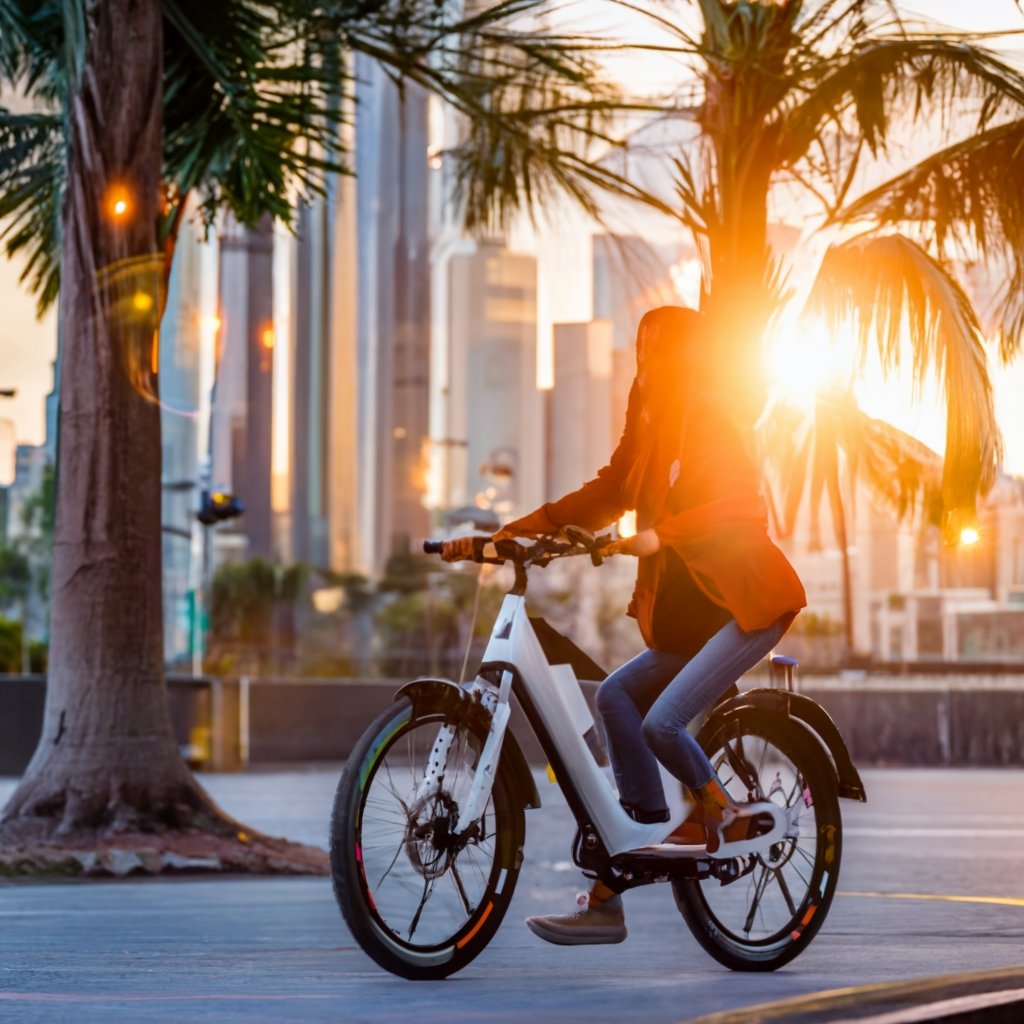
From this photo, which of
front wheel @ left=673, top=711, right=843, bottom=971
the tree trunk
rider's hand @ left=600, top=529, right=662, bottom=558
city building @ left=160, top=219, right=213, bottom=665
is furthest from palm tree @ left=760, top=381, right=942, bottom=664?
city building @ left=160, top=219, right=213, bottom=665

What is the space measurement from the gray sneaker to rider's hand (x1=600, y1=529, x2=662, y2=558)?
2.77 feet

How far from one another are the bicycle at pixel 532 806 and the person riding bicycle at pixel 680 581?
0.07m

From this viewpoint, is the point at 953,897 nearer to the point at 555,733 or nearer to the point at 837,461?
the point at 837,461

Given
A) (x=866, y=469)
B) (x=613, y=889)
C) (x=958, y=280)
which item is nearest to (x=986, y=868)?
(x=866, y=469)

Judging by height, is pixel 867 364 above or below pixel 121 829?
above

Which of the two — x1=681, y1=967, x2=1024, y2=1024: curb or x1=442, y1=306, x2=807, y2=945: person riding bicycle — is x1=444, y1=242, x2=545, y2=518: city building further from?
x1=681, y1=967, x2=1024, y2=1024: curb

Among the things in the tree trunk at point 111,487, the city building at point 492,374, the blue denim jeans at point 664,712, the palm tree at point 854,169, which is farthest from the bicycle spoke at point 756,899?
the city building at point 492,374

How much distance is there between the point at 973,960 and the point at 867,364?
17.8 feet

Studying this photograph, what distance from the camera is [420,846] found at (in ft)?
15.1

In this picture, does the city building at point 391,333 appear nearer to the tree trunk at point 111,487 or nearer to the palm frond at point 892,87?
the palm frond at point 892,87

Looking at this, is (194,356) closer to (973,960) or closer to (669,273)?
(669,273)

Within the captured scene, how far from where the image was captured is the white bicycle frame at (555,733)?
471 cm

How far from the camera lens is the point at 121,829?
998 cm

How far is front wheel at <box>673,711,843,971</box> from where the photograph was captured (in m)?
5.16
